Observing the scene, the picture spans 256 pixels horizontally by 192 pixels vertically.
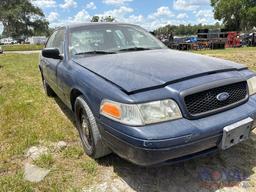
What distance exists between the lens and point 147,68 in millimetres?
2943

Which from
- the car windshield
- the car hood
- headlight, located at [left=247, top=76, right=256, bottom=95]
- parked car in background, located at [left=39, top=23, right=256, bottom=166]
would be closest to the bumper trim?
parked car in background, located at [left=39, top=23, right=256, bottom=166]

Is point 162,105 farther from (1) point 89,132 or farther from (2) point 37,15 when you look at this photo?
(2) point 37,15

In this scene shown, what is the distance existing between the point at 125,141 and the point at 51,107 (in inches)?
133

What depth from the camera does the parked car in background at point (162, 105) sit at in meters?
2.40

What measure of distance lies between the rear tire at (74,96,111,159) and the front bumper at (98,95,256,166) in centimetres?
38

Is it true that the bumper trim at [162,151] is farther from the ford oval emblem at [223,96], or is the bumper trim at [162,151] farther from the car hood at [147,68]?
the car hood at [147,68]

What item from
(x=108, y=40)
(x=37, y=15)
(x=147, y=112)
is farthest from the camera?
(x=37, y=15)

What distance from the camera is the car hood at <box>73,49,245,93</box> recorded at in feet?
8.57

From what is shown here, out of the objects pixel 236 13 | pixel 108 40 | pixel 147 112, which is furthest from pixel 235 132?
pixel 236 13

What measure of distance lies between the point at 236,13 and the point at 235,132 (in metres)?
60.7

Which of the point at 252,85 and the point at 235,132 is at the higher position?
the point at 252,85

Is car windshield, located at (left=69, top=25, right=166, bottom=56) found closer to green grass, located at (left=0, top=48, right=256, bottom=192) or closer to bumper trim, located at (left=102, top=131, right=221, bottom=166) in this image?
green grass, located at (left=0, top=48, right=256, bottom=192)

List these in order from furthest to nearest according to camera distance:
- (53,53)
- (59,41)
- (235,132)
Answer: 1. (59,41)
2. (53,53)
3. (235,132)

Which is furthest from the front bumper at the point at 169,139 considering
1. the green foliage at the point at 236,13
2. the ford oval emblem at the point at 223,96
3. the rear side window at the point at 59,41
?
the green foliage at the point at 236,13
